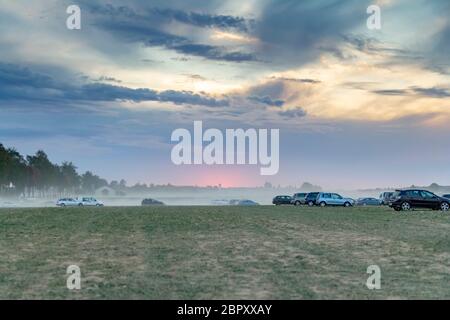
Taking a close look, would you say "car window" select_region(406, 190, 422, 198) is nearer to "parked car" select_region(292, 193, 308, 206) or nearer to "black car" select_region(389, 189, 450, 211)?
"black car" select_region(389, 189, 450, 211)

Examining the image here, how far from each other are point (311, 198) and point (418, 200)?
18.4 meters

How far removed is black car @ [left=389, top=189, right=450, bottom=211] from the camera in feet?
160

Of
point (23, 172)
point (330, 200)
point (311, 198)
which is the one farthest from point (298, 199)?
point (23, 172)

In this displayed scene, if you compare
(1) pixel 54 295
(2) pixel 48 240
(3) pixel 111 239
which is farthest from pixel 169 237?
(1) pixel 54 295

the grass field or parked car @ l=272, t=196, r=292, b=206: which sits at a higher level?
parked car @ l=272, t=196, r=292, b=206

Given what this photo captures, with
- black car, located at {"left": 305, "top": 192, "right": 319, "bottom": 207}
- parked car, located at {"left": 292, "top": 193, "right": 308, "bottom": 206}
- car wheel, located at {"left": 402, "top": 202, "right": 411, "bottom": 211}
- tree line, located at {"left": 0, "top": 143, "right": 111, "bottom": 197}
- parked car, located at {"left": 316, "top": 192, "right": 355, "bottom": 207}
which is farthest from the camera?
tree line, located at {"left": 0, "top": 143, "right": 111, "bottom": 197}

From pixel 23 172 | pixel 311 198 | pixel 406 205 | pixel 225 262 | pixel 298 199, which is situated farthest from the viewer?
pixel 23 172

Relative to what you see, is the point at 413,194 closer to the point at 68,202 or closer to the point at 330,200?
the point at 330,200

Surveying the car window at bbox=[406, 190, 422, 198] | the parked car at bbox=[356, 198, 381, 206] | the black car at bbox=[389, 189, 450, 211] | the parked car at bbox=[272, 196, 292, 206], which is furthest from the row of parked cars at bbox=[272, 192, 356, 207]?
the parked car at bbox=[356, 198, 381, 206]

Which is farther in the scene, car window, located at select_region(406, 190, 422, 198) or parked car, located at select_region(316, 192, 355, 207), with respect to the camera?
parked car, located at select_region(316, 192, 355, 207)

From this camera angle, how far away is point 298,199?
238 ft

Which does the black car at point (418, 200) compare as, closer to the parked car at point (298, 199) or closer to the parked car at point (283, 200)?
the parked car at point (298, 199)

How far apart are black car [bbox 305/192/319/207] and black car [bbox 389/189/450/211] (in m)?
16.9
